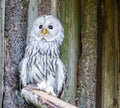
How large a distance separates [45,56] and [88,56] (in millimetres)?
650

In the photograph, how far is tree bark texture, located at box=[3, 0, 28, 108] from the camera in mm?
2234

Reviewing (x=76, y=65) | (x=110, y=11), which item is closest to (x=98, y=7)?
(x=110, y=11)

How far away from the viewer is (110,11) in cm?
324

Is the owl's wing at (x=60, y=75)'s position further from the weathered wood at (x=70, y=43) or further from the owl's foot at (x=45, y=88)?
the weathered wood at (x=70, y=43)

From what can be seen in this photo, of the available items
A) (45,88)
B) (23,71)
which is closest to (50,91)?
(45,88)

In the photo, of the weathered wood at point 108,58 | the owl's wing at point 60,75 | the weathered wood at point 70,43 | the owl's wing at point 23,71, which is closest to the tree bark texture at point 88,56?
the weathered wood at point 70,43

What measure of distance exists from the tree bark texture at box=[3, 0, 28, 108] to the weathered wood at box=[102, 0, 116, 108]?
1006 millimetres

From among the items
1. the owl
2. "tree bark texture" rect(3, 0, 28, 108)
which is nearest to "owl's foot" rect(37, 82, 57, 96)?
the owl

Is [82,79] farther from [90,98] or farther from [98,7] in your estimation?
[98,7]

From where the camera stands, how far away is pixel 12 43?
88.0 inches

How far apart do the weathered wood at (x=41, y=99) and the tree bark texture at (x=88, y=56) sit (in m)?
0.78

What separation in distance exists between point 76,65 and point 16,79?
0.78 m

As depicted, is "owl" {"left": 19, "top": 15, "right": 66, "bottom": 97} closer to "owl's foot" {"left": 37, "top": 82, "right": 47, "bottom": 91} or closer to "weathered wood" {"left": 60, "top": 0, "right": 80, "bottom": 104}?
"owl's foot" {"left": 37, "top": 82, "right": 47, "bottom": 91}

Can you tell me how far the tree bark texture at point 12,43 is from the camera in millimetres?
2234
